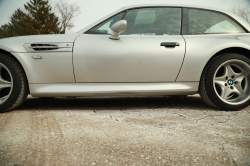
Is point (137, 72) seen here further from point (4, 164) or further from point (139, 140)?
point (4, 164)

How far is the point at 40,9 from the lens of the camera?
114 feet

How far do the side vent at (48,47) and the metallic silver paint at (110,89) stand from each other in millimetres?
423

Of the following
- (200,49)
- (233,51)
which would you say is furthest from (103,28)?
(233,51)

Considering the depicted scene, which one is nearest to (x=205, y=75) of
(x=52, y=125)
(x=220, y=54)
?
(x=220, y=54)

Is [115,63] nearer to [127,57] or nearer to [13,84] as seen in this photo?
[127,57]

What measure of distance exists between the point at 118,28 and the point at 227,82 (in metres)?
1.54

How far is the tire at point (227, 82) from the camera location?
2.55m

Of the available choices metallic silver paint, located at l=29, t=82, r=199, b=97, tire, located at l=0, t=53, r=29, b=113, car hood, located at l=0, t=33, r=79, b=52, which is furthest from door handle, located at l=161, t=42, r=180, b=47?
tire, located at l=0, t=53, r=29, b=113

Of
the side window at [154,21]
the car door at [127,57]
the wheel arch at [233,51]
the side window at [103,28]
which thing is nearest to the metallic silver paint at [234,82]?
the wheel arch at [233,51]

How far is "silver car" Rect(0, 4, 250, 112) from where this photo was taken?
243 centimetres

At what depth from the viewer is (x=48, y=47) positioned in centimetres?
244

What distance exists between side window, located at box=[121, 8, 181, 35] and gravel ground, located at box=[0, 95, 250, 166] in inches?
40.7

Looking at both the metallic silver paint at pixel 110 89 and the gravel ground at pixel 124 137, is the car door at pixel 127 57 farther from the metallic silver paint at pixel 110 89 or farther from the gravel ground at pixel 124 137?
the gravel ground at pixel 124 137

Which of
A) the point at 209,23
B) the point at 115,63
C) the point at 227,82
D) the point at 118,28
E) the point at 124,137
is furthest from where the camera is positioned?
the point at 209,23
